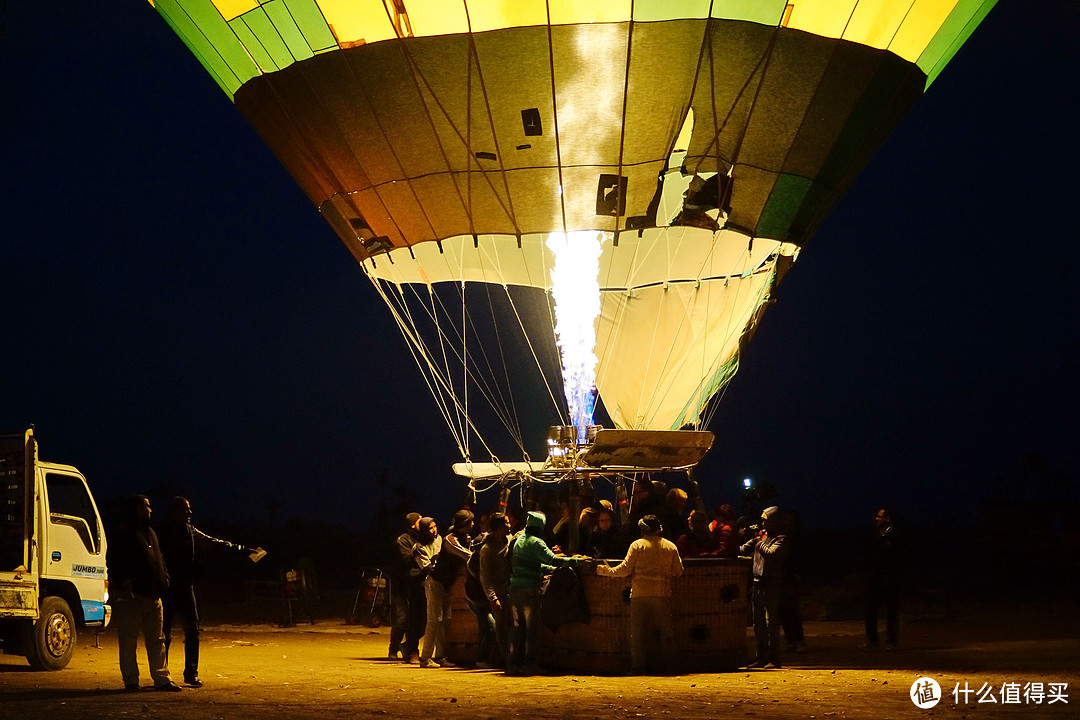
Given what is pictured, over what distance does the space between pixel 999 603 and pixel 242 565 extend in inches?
645

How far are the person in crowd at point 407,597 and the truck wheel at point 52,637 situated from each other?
261cm

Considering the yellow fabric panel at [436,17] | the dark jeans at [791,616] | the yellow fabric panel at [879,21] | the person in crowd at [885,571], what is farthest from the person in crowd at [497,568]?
the yellow fabric panel at [879,21]

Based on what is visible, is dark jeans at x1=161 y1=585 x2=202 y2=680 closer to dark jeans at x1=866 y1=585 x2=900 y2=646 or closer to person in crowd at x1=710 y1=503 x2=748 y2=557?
person in crowd at x1=710 y1=503 x2=748 y2=557

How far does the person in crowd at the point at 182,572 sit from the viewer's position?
8453 mm

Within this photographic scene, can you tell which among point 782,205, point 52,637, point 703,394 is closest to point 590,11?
point 782,205

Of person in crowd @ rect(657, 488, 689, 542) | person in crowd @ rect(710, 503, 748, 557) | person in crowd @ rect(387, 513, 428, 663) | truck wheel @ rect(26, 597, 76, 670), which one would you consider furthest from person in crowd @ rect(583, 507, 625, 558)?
truck wheel @ rect(26, 597, 76, 670)

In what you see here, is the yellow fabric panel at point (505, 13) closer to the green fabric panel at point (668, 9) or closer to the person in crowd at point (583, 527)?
the green fabric panel at point (668, 9)

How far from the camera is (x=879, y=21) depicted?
437 inches

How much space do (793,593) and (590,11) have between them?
208 inches

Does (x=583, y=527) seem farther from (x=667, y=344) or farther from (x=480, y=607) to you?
(x=667, y=344)

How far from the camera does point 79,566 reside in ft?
34.9

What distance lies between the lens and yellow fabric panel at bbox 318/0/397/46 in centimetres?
1091

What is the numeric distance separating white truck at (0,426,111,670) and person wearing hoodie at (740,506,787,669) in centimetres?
544

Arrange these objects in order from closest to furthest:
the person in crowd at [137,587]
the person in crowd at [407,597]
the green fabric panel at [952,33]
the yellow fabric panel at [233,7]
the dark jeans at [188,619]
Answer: the person in crowd at [137,587] < the dark jeans at [188,619] < the person in crowd at [407,597] < the yellow fabric panel at [233,7] < the green fabric panel at [952,33]
